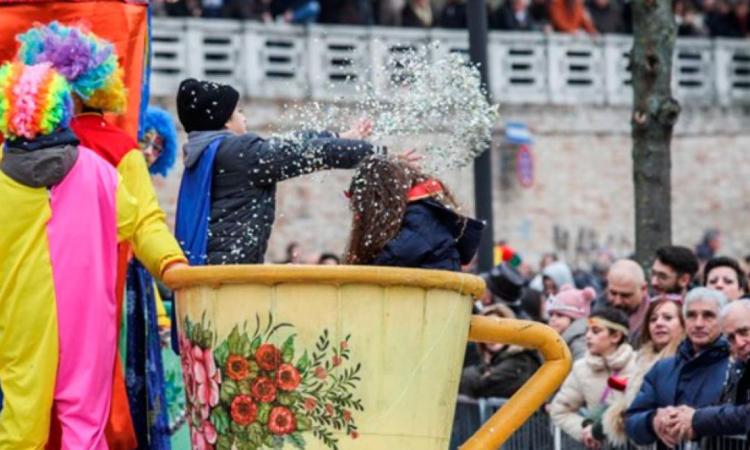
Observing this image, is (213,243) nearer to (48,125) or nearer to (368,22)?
(48,125)

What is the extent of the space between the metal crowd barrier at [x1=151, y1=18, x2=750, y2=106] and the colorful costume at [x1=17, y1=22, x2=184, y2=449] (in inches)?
686

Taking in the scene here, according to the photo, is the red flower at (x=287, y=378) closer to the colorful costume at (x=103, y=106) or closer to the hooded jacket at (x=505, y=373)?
the colorful costume at (x=103, y=106)

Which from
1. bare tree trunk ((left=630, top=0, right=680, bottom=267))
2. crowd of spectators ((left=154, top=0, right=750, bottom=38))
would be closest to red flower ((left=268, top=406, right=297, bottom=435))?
bare tree trunk ((left=630, top=0, right=680, bottom=267))

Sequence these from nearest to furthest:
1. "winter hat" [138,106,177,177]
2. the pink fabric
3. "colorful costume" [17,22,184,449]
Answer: the pink fabric, "colorful costume" [17,22,184,449], "winter hat" [138,106,177,177]

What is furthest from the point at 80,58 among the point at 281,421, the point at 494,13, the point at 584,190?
the point at 584,190

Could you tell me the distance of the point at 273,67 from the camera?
3039cm

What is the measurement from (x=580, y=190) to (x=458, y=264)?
25773 millimetres

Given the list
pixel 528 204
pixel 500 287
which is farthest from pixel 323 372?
pixel 528 204

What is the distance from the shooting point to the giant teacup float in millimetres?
7258

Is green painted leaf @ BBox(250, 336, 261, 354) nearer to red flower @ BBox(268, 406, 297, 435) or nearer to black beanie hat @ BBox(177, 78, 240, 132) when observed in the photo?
red flower @ BBox(268, 406, 297, 435)

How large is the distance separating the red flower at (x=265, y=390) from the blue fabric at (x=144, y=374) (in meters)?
1.95

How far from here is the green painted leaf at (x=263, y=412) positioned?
24.1 ft

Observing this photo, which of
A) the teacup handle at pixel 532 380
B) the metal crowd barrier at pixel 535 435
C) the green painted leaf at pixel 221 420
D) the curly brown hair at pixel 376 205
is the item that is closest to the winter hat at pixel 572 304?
the metal crowd barrier at pixel 535 435

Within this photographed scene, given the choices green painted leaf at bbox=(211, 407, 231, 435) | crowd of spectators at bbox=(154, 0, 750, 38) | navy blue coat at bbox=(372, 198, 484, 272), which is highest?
crowd of spectators at bbox=(154, 0, 750, 38)
